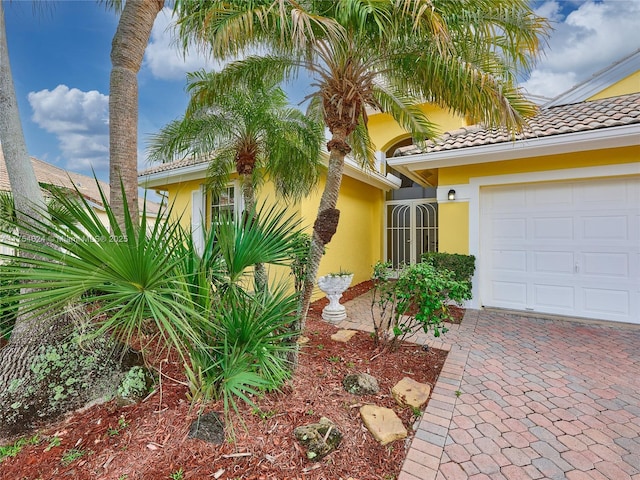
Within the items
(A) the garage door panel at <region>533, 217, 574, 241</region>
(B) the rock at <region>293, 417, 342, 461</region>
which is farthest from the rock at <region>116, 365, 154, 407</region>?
(A) the garage door panel at <region>533, 217, 574, 241</region>

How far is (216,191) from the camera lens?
28.4 feet

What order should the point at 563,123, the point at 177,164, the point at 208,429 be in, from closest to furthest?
the point at 208,429, the point at 563,123, the point at 177,164

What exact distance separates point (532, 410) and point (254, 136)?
22.4 feet

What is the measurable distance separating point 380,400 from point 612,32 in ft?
38.9

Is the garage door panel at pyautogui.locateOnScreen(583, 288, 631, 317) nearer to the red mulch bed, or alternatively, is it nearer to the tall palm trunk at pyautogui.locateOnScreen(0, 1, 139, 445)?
the red mulch bed

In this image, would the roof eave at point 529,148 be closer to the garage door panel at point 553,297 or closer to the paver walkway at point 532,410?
the garage door panel at point 553,297

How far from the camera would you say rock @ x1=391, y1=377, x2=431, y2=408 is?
3.63 meters

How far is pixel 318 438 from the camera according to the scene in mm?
2863

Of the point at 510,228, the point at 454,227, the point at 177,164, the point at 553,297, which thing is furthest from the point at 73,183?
the point at 553,297

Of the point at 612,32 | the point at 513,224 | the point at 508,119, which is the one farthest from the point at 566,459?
the point at 612,32

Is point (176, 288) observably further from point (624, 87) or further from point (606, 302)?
point (624, 87)

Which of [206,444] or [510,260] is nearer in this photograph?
[206,444]

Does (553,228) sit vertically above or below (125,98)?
below

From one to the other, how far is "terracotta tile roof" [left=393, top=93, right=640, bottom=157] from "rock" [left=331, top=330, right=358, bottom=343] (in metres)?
4.28
